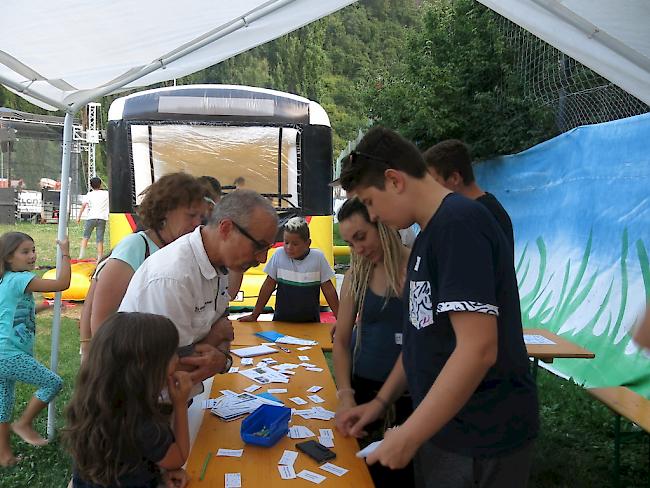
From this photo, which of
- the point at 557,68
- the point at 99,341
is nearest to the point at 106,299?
the point at 99,341

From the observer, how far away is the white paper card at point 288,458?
1805 millimetres

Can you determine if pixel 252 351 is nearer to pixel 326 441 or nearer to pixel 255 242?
pixel 326 441

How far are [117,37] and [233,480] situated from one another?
256 cm

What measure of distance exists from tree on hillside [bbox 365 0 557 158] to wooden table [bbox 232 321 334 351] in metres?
4.96

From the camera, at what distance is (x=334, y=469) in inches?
70.2

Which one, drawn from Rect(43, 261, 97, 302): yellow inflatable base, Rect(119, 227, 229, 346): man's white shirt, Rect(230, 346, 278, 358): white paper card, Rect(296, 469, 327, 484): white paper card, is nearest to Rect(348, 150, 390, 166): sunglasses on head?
Rect(119, 227, 229, 346): man's white shirt

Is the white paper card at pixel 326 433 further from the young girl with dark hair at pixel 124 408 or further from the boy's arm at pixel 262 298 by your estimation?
the boy's arm at pixel 262 298

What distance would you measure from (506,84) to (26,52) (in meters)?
7.01

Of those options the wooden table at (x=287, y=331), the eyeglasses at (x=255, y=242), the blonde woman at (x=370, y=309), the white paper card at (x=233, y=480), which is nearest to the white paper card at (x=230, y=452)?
the white paper card at (x=233, y=480)

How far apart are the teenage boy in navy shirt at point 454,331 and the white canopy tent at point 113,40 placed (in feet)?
6.62

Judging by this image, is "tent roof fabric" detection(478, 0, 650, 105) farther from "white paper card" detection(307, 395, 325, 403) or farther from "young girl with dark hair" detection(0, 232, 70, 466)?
"young girl with dark hair" detection(0, 232, 70, 466)

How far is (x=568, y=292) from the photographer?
5418 mm

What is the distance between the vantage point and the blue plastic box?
1917 millimetres

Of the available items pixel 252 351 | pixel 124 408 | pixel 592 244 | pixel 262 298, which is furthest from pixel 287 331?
pixel 592 244
